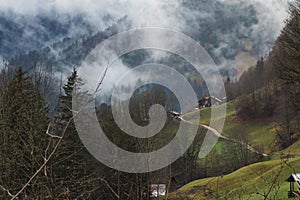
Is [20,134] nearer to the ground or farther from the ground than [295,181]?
farther from the ground

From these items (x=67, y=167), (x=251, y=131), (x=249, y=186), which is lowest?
(x=67, y=167)

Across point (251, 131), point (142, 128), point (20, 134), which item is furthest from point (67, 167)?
point (251, 131)

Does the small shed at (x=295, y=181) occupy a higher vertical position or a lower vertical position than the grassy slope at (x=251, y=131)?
lower

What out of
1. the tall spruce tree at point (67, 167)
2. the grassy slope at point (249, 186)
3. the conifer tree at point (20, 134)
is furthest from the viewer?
the conifer tree at point (20, 134)

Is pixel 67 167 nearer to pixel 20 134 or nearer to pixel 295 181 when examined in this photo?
pixel 20 134

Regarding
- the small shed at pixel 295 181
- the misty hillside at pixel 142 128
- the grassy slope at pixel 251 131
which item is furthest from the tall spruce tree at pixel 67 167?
the grassy slope at pixel 251 131

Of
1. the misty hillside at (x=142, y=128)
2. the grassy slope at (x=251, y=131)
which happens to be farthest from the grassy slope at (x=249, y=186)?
the grassy slope at (x=251, y=131)

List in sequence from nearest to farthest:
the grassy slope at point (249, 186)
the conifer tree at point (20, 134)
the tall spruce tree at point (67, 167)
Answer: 1. the tall spruce tree at point (67, 167)
2. the grassy slope at point (249, 186)
3. the conifer tree at point (20, 134)

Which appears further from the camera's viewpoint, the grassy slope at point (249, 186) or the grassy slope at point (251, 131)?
the grassy slope at point (251, 131)

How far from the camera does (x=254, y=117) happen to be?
80.1 m

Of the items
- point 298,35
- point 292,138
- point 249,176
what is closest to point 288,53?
point 298,35

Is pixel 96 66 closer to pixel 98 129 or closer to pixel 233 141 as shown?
pixel 98 129

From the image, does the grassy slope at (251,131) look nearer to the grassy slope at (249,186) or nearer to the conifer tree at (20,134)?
the grassy slope at (249,186)

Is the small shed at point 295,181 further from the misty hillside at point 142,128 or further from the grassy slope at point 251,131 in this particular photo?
the grassy slope at point 251,131
